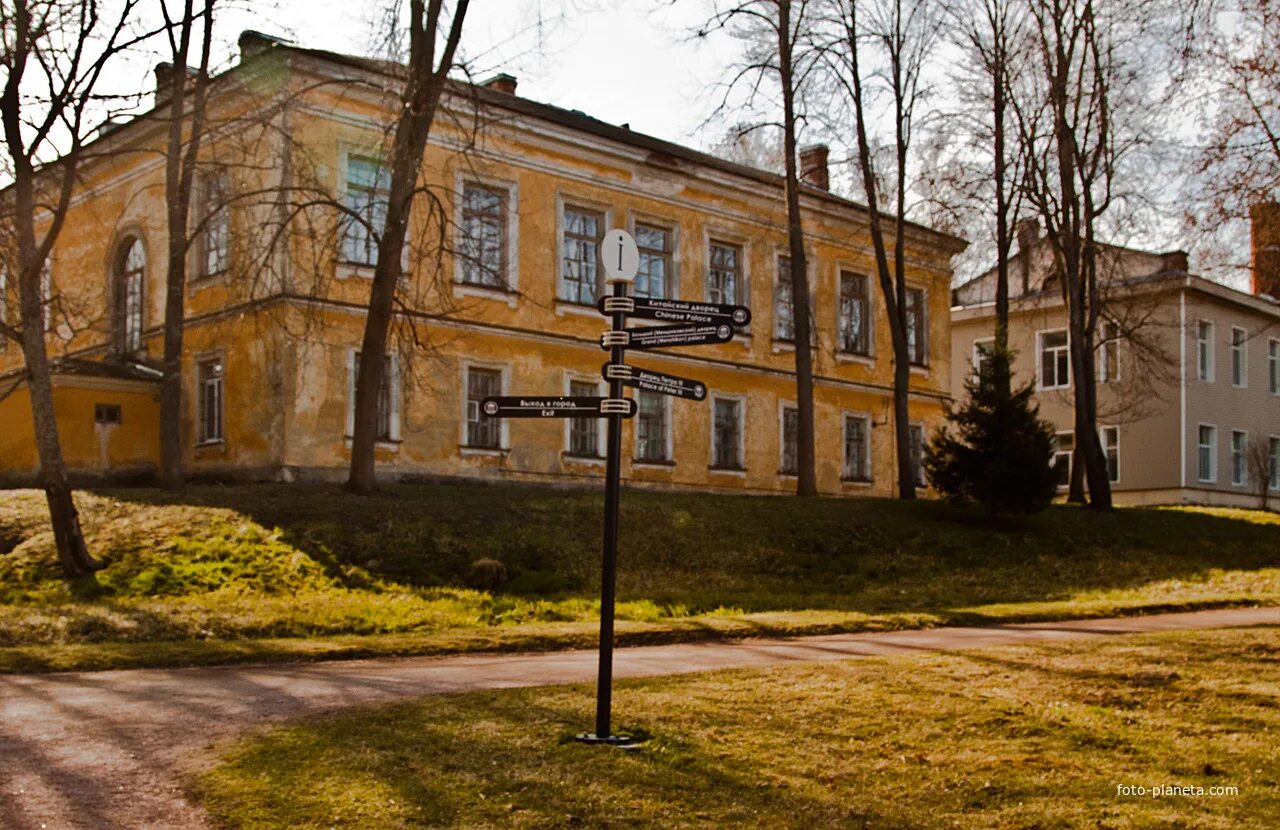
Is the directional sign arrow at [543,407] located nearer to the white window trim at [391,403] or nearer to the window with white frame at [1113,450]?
the white window trim at [391,403]

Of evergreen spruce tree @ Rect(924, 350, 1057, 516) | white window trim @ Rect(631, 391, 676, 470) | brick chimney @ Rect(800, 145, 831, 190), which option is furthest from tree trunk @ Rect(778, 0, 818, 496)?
brick chimney @ Rect(800, 145, 831, 190)

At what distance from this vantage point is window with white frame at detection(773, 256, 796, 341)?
121 ft

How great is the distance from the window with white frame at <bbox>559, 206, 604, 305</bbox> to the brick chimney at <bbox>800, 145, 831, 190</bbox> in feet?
38.1

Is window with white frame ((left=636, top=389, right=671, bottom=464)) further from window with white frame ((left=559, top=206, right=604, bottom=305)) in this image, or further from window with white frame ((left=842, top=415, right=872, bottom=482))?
window with white frame ((left=842, top=415, right=872, bottom=482))

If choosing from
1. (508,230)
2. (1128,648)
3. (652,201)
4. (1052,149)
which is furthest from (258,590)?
(1052,149)

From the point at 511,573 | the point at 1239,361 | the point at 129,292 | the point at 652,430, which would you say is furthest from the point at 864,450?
the point at 511,573

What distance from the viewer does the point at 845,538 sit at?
85.5ft

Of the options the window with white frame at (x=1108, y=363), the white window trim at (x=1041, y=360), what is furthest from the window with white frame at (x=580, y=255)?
the white window trim at (x=1041, y=360)

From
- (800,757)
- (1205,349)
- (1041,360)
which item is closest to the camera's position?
(800,757)

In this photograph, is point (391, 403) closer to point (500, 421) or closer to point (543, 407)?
point (500, 421)

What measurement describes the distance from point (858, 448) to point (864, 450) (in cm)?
21

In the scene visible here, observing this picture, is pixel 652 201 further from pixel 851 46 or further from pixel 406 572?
pixel 406 572

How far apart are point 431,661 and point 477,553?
282 inches

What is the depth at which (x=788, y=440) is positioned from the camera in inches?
1452
